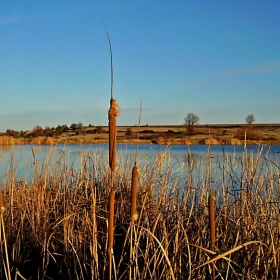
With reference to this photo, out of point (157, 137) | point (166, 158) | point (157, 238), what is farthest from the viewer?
point (157, 137)

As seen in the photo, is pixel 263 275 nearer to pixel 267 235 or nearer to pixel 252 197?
pixel 267 235

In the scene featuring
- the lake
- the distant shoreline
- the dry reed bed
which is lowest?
the dry reed bed

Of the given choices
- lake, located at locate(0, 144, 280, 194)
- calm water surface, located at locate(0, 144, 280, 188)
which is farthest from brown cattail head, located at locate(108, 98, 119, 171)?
calm water surface, located at locate(0, 144, 280, 188)

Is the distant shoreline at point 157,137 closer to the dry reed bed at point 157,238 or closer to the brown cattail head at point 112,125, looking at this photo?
the dry reed bed at point 157,238

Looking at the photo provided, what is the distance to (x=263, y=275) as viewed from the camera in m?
2.17

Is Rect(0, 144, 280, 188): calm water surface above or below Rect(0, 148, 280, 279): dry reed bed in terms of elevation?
above

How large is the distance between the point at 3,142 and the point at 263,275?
→ 1555 centimetres

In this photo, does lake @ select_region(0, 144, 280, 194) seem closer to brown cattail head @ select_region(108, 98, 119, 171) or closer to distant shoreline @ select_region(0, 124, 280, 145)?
distant shoreline @ select_region(0, 124, 280, 145)

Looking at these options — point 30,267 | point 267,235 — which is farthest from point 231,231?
point 30,267

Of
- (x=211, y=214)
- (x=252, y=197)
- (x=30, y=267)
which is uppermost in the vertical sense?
(x=211, y=214)

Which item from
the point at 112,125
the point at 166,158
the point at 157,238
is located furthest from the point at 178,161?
the point at 112,125

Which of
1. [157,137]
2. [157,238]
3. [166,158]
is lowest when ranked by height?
[157,238]

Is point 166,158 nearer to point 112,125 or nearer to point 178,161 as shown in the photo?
point 178,161

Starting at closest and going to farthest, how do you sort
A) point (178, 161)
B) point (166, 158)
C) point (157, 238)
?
1. point (157, 238)
2. point (178, 161)
3. point (166, 158)
